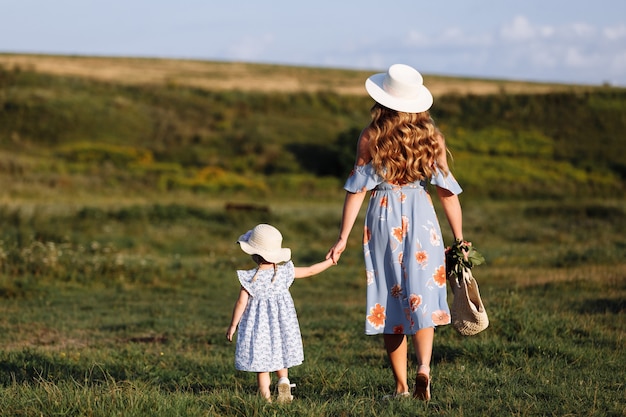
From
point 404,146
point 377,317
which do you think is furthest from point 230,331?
point 404,146

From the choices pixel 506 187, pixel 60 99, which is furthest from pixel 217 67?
pixel 506 187

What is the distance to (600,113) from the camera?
176 feet

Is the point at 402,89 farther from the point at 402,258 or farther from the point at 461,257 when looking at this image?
the point at 461,257

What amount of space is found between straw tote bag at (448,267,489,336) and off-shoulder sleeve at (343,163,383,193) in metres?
0.88

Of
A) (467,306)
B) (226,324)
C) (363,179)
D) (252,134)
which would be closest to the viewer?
(363,179)

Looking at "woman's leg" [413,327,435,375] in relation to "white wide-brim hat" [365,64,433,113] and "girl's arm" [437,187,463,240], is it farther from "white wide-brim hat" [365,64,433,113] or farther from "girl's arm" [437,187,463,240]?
"white wide-brim hat" [365,64,433,113]

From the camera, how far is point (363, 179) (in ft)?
20.0

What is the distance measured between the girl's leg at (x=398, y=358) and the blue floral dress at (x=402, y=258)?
96 millimetres

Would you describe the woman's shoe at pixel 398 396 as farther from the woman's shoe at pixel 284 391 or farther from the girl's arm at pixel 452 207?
the girl's arm at pixel 452 207

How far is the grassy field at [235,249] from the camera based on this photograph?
6.28 m

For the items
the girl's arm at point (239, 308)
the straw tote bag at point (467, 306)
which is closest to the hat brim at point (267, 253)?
the girl's arm at point (239, 308)

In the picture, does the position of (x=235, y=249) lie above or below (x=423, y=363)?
above

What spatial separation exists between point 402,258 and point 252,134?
42792 mm

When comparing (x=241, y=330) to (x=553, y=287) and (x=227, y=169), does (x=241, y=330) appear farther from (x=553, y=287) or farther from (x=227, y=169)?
(x=227, y=169)
